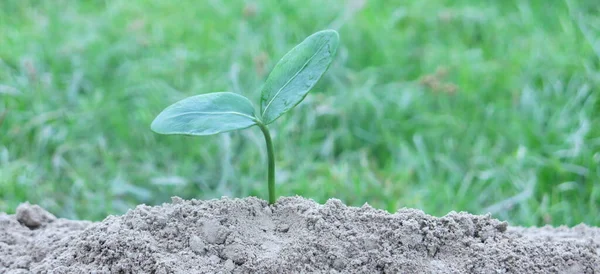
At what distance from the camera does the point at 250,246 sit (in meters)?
1.28

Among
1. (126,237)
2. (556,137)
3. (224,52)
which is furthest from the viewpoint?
(224,52)

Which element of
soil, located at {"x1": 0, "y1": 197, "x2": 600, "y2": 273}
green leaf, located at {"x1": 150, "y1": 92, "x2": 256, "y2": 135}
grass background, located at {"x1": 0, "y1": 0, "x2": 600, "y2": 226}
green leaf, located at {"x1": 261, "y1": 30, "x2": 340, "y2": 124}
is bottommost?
soil, located at {"x1": 0, "y1": 197, "x2": 600, "y2": 273}

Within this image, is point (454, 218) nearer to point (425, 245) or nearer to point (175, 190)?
point (425, 245)

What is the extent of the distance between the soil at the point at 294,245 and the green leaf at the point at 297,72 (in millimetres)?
202

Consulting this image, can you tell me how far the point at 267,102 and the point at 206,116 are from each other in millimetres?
130

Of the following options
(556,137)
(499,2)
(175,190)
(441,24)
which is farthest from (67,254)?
(499,2)

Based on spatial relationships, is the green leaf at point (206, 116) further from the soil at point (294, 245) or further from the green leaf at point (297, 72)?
the soil at point (294, 245)

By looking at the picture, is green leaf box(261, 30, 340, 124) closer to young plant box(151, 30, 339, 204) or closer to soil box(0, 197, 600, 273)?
young plant box(151, 30, 339, 204)

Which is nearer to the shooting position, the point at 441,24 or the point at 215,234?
the point at 215,234

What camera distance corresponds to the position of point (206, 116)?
1306 mm

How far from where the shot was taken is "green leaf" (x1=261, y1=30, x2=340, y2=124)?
4.38 feet

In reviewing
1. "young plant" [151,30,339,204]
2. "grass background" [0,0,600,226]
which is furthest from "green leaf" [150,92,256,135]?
"grass background" [0,0,600,226]

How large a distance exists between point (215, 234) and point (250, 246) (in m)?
0.07

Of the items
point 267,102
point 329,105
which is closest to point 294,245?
point 267,102
